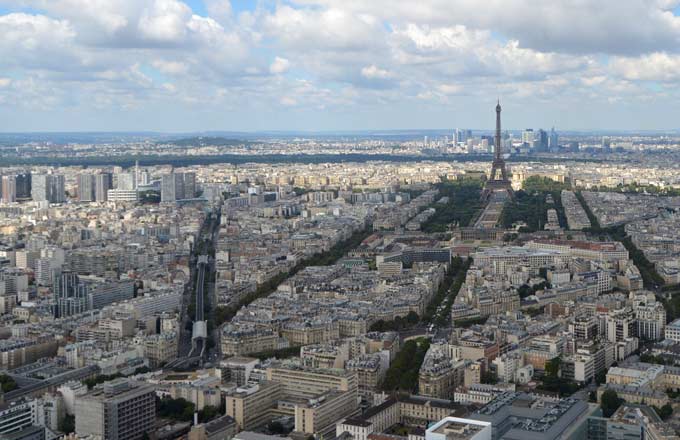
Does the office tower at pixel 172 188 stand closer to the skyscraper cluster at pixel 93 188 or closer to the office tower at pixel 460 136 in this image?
the skyscraper cluster at pixel 93 188

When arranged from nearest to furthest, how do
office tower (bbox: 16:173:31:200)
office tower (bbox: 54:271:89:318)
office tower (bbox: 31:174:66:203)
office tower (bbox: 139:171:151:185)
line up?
office tower (bbox: 54:271:89:318)
office tower (bbox: 31:174:66:203)
office tower (bbox: 16:173:31:200)
office tower (bbox: 139:171:151:185)

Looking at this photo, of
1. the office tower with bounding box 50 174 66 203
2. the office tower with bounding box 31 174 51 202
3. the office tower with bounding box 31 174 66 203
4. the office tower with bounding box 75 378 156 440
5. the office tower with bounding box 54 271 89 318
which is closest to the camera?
the office tower with bounding box 75 378 156 440

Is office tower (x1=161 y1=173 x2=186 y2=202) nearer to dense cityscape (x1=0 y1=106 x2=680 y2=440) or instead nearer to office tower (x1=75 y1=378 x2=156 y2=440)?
dense cityscape (x1=0 y1=106 x2=680 y2=440)

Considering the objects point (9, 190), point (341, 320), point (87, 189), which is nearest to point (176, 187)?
point (87, 189)

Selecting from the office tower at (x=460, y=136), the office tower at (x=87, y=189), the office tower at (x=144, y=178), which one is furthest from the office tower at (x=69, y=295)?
the office tower at (x=460, y=136)

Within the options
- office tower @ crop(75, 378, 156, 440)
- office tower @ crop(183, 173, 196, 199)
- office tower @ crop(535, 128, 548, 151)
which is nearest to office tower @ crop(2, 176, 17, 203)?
office tower @ crop(183, 173, 196, 199)

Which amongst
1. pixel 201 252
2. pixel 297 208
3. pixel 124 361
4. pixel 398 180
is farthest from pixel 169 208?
pixel 124 361
